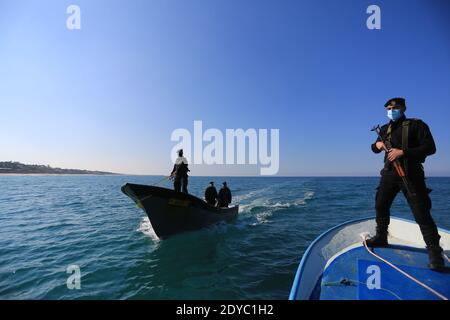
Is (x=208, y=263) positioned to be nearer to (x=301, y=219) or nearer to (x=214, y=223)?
(x=214, y=223)

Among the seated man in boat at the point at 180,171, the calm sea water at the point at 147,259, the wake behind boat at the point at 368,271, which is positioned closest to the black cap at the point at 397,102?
the wake behind boat at the point at 368,271

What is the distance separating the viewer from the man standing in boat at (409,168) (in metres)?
4.07

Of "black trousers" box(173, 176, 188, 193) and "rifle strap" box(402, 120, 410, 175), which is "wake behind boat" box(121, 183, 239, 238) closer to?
"black trousers" box(173, 176, 188, 193)

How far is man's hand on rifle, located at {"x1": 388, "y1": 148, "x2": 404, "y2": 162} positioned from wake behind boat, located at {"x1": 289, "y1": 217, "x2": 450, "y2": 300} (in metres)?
1.82

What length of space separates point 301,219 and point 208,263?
34.7 feet

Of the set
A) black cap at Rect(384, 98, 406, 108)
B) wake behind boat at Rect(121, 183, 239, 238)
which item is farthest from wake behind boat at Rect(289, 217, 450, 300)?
wake behind boat at Rect(121, 183, 239, 238)

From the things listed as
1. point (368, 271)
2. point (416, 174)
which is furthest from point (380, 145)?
point (368, 271)

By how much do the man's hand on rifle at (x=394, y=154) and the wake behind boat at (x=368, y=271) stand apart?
1.82m

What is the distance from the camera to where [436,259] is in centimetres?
403

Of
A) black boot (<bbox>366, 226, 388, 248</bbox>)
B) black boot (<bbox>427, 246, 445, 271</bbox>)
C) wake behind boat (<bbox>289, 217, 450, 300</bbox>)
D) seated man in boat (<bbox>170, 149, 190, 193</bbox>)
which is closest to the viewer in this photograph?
wake behind boat (<bbox>289, 217, 450, 300</bbox>)

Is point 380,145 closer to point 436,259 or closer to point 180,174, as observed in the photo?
point 436,259

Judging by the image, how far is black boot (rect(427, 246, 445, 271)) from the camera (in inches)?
157

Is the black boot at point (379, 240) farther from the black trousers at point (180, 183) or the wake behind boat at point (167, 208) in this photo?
the black trousers at point (180, 183)
